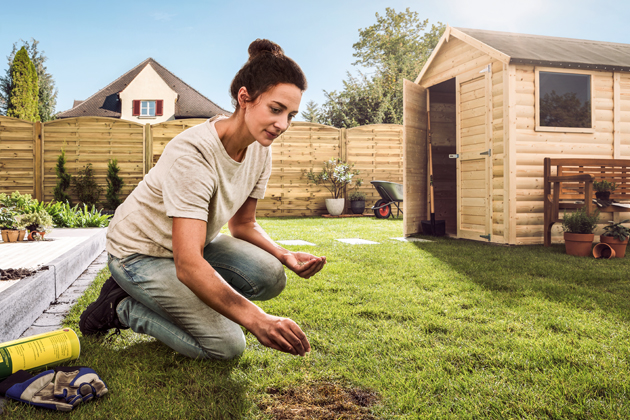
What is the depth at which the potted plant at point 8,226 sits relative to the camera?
12.4ft

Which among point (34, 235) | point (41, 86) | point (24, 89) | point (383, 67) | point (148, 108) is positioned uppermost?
point (383, 67)

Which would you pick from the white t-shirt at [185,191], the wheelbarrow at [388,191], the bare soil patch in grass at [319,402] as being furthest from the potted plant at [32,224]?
the wheelbarrow at [388,191]

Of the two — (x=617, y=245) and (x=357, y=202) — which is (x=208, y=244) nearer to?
(x=617, y=245)

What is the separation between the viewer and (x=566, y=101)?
568 cm

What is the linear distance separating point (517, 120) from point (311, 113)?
18.6 meters

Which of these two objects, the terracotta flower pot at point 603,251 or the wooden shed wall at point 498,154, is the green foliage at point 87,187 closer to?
the wooden shed wall at point 498,154

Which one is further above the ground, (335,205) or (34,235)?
(335,205)

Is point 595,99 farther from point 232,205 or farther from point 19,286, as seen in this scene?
point 19,286

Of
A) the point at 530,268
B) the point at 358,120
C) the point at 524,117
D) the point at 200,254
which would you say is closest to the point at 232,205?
the point at 200,254

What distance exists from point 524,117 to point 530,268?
2.64 meters

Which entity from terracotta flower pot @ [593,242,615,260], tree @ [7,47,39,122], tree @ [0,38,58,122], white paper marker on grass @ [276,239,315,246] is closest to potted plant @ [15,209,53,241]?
white paper marker on grass @ [276,239,315,246]

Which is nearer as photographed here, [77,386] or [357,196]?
[77,386]

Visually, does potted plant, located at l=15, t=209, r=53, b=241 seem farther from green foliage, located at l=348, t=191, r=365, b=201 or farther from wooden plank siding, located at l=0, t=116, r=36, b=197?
green foliage, located at l=348, t=191, r=365, b=201

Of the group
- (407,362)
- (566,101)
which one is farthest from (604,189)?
(407,362)
